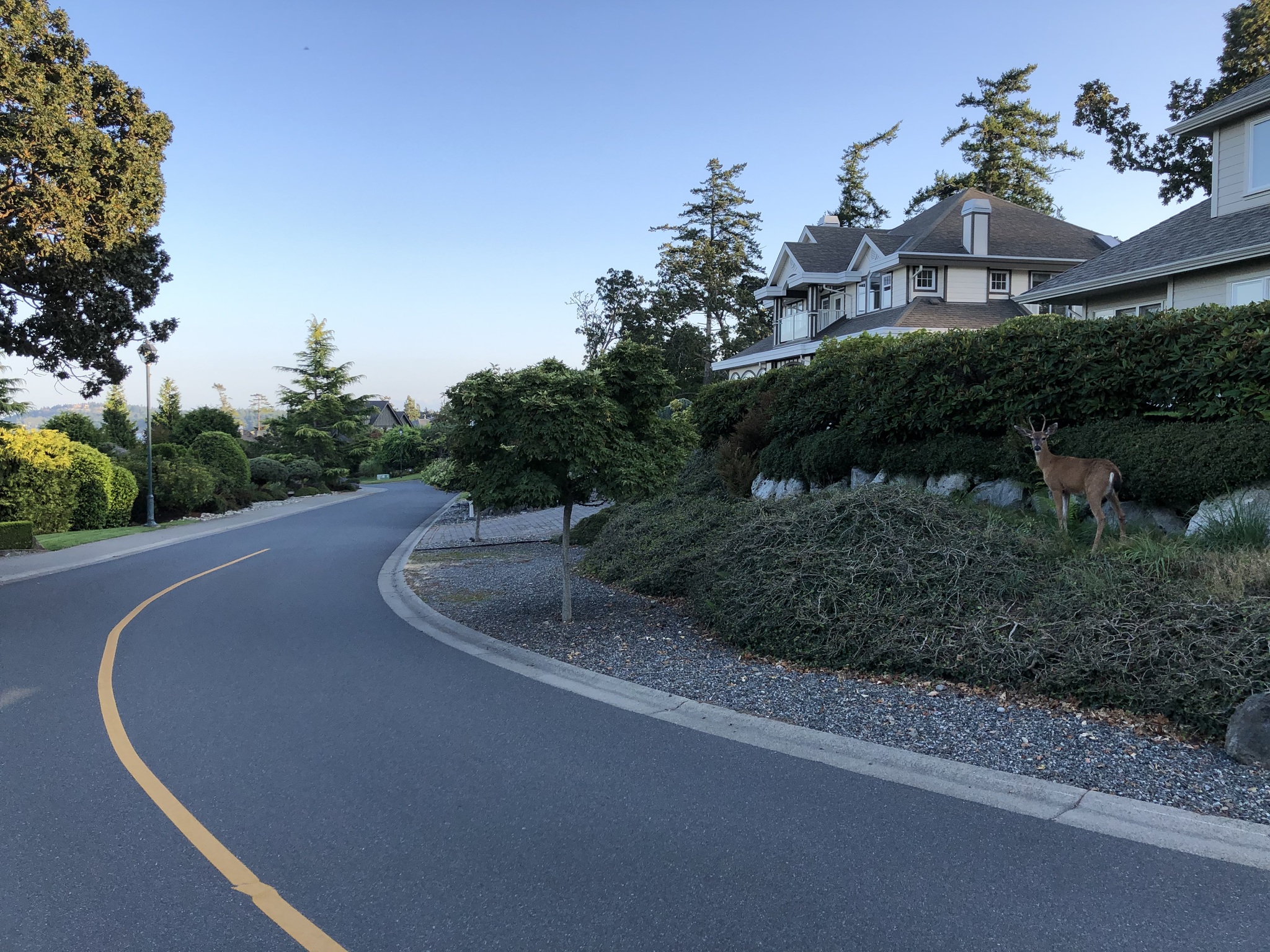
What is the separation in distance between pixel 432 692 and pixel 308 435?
52868 mm

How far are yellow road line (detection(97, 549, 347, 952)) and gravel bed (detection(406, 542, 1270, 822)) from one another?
342cm

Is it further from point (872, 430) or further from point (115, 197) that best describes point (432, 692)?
point (115, 197)

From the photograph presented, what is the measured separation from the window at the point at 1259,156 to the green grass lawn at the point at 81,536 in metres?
25.7

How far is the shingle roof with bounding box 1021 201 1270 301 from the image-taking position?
14.7 meters

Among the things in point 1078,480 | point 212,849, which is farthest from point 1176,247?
point 212,849

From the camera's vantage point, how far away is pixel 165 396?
6800 centimetres

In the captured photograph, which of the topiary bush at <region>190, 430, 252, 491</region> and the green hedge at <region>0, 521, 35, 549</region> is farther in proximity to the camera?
the topiary bush at <region>190, 430, 252, 491</region>

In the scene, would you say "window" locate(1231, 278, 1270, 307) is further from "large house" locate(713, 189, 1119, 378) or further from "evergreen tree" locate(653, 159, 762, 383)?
"evergreen tree" locate(653, 159, 762, 383)

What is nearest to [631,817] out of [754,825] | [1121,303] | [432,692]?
[754,825]

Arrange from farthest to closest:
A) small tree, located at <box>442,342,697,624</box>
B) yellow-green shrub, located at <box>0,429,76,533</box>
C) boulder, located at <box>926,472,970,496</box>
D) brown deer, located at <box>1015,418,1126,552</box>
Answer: yellow-green shrub, located at <box>0,429,76,533</box> → boulder, located at <box>926,472,970,496</box> → small tree, located at <box>442,342,697,624</box> → brown deer, located at <box>1015,418,1126,552</box>

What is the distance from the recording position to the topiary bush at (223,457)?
106 feet

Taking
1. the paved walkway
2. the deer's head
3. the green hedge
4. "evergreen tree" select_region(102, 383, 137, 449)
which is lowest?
the paved walkway

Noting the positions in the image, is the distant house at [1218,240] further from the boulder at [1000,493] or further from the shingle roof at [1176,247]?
the boulder at [1000,493]

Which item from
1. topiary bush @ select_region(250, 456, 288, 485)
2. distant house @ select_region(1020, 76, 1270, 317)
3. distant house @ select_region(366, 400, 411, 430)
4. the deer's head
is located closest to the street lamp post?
topiary bush @ select_region(250, 456, 288, 485)
